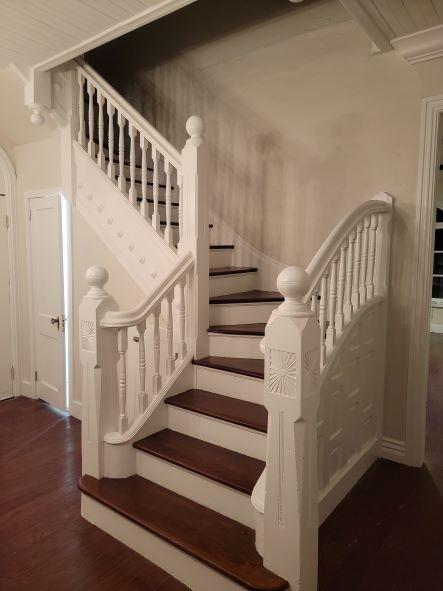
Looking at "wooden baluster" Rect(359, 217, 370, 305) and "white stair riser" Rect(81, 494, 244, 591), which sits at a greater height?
"wooden baluster" Rect(359, 217, 370, 305)

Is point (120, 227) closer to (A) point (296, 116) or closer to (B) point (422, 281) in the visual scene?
(A) point (296, 116)

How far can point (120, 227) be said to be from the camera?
3.27 meters

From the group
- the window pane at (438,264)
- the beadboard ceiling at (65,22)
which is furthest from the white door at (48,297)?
the window pane at (438,264)

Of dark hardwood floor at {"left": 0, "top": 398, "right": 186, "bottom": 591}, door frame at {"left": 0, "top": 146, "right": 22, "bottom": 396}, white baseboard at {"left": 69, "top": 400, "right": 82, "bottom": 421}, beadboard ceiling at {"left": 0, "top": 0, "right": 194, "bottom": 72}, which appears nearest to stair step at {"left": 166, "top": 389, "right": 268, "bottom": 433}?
dark hardwood floor at {"left": 0, "top": 398, "right": 186, "bottom": 591}

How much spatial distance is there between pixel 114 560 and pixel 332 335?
1561mm

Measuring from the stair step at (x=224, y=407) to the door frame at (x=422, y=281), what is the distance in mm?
1216

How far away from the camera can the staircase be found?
159 cm

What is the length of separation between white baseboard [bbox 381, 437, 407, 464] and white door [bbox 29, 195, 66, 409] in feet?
9.43

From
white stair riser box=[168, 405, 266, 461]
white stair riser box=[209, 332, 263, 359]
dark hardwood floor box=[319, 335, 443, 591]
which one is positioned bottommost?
dark hardwood floor box=[319, 335, 443, 591]

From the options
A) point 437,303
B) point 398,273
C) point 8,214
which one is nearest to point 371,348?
point 398,273

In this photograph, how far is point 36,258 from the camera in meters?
4.25

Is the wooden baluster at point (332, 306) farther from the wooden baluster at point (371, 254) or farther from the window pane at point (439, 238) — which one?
the window pane at point (439, 238)

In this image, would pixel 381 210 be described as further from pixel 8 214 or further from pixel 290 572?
pixel 8 214

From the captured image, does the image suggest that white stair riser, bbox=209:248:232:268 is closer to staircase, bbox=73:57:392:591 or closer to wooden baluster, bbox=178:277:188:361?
staircase, bbox=73:57:392:591
